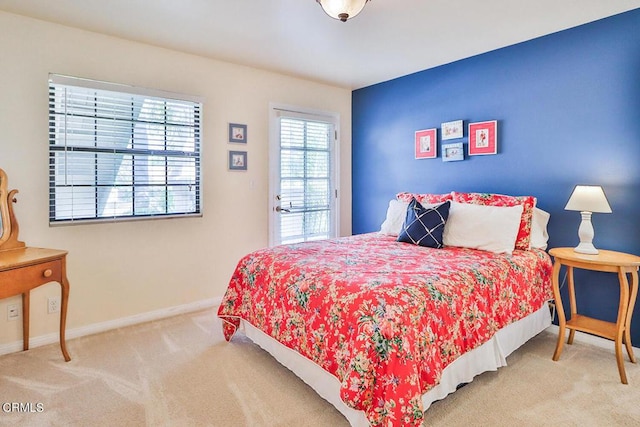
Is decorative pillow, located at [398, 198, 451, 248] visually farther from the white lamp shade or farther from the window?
the window

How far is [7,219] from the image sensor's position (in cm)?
242

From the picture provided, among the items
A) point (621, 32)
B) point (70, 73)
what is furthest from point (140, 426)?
point (621, 32)

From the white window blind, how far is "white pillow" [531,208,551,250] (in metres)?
2.30

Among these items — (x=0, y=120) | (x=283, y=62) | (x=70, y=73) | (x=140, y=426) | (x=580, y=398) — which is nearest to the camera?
(x=140, y=426)

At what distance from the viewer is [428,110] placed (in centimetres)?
384

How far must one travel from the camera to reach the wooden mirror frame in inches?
94.7

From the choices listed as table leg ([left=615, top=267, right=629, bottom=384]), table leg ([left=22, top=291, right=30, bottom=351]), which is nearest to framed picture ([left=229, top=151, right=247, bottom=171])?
table leg ([left=22, top=291, right=30, bottom=351])

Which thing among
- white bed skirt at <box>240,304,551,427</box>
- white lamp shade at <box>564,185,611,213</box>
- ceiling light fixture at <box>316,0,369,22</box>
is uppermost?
ceiling light fixture at <box>316,0,369,22</box>

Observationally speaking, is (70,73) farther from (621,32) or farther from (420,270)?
(621,32)

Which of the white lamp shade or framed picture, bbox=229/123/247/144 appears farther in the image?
framed picture, bbox=229/123/247/144

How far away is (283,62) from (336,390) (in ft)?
9.85

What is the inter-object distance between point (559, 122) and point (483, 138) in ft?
2.03

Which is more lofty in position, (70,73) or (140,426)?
(70,73)

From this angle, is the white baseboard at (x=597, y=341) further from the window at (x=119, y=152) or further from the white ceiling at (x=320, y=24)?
the window at (x=119, y=152)
